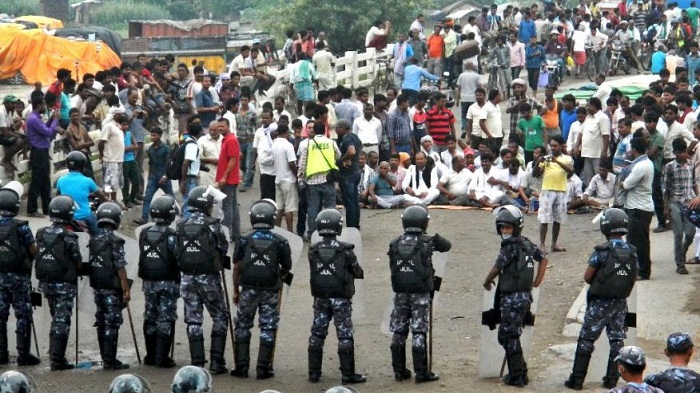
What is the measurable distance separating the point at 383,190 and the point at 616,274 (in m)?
8.64

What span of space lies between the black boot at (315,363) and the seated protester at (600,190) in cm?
831

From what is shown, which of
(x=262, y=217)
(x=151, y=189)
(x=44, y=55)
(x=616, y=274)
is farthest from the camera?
(x=44, y=55)

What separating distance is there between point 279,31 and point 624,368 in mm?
27828

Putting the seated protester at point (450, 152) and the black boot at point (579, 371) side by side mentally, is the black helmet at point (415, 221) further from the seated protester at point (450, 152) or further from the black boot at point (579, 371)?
the seated protester at point (450, 152)

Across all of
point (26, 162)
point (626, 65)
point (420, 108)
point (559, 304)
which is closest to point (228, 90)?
point (420, 108)

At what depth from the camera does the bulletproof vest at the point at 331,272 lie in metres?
12.2

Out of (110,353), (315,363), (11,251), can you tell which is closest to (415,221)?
(315,363)

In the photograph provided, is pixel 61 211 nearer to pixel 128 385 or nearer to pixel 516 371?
pixel 516 371

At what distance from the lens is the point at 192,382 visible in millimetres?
7918

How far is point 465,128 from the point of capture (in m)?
24.3

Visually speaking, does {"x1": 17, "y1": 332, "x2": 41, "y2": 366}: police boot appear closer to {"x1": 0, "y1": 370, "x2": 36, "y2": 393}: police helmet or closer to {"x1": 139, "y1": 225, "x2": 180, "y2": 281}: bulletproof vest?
{"x1": 139, "y1": 225, "x2": 180, "y2": 281}: bulletproof vest

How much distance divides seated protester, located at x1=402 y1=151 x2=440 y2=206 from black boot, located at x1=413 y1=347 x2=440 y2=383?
26.6 feet

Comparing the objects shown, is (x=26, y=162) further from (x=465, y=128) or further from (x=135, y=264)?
(x=465, y=128)

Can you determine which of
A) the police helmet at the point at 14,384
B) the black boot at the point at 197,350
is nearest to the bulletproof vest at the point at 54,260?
the black boot at the point at 197,350
